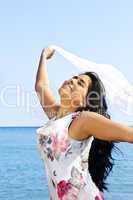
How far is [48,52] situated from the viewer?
336 centimetres

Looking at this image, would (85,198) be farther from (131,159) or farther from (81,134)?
(131,159)

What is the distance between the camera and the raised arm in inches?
124

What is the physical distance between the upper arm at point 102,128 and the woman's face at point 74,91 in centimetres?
15

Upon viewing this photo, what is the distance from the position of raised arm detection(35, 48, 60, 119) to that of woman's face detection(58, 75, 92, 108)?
0.35 m

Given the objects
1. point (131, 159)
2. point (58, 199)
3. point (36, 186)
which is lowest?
point (131, 159)

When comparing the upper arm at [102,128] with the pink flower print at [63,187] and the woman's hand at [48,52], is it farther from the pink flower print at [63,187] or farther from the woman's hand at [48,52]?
the woman's hand at [48,52]

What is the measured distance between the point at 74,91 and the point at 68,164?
0.36 meters

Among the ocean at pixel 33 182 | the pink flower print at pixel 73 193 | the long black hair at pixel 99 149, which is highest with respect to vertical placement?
the long black hair at pixel 99 149

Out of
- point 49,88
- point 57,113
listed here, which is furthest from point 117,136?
point 49,88

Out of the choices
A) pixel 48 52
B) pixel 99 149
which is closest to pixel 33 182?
pixel 48 52

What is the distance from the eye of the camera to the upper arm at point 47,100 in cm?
310

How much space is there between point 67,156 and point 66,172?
2.9 inches

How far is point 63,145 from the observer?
2.64m

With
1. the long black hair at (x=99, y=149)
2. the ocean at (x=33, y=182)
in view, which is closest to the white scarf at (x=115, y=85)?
the long black hair at (x=99, y=149)
